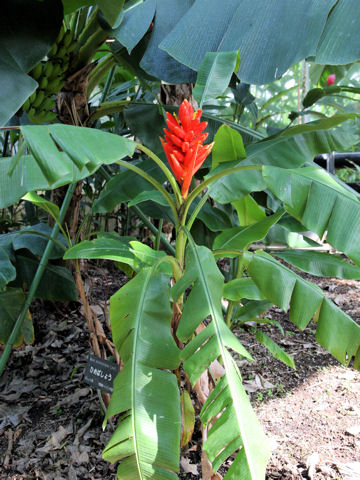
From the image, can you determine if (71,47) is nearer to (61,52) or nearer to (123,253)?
(61,52)

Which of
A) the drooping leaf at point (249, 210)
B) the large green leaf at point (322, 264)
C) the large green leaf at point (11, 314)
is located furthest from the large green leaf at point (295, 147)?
the large green leaf at point (11, 314)

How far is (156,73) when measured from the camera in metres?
1.20

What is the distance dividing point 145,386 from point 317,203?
1.77ft

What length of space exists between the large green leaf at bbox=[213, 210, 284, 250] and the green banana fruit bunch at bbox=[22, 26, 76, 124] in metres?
0.91

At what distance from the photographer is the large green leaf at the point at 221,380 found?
0.60 m

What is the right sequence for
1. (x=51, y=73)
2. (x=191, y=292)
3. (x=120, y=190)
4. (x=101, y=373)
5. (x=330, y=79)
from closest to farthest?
(x=191, y=292) → (x=101, y=373) → (x=120, y=190) → (x=51, y=73) → (x=330, y=79)

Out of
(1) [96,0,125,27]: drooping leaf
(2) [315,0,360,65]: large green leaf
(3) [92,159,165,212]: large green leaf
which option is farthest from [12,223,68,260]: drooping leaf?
(2) [315,0,360,65]: large green leaf

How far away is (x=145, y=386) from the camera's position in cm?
74

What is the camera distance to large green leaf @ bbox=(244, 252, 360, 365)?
0.89 meters

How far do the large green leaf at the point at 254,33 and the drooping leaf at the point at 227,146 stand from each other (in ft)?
0.46

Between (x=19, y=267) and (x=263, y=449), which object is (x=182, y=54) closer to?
(x=263, y=449)

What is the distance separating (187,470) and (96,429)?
39 centimetres

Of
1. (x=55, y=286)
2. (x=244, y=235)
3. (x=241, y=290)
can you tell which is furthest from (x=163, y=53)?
(x=55, y=286)

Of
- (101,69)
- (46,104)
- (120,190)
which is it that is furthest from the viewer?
(101,69)
